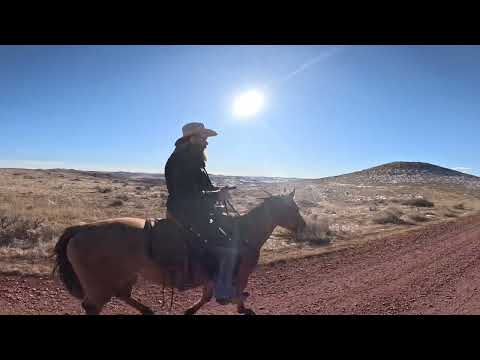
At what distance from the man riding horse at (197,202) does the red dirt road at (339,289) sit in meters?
1.73

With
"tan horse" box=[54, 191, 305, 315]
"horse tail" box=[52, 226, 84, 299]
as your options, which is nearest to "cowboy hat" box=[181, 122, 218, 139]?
"tan horse" box=[54, 191, 305, 315]

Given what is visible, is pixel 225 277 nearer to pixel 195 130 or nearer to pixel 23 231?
pixel 195 130

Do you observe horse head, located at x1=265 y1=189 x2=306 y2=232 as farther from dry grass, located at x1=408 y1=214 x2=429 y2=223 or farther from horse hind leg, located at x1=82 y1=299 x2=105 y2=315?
dry grass, located at x1=408 y1=214 x2=429 y2=223

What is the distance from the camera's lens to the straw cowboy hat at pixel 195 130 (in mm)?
4668

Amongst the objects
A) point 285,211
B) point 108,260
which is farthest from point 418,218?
point 108,260

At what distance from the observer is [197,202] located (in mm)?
4629

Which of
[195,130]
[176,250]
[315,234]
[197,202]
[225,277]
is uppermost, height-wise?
[195,130]

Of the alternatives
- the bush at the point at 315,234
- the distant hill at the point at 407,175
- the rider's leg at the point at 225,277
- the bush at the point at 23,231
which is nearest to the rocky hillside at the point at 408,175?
the distant hill at the point at 407,175

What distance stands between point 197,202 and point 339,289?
4.50 meters

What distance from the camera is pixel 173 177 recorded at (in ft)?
14.7

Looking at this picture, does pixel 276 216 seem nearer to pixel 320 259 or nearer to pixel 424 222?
pixel 320 259

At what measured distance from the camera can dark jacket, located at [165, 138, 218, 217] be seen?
14.8 feet
